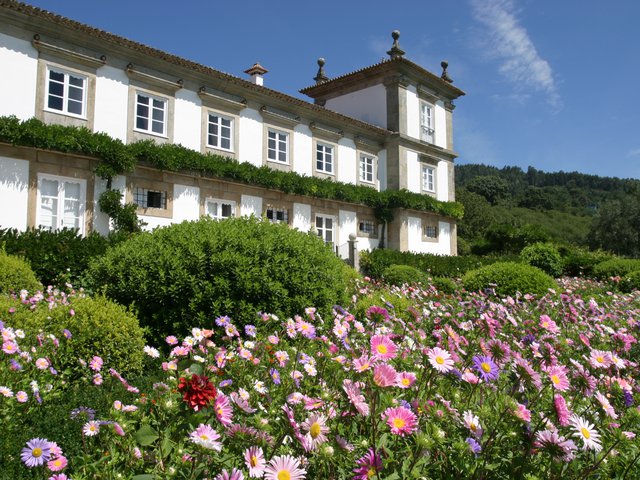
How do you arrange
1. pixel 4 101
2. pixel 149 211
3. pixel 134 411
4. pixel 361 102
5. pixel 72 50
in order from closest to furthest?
pixel 134 411
pixel 4 101
pixel 72 50
pixel 149 211
pixel 361 102

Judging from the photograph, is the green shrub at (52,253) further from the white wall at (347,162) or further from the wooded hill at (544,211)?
the wooded hill at (544,211)

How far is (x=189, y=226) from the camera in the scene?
20.4ft

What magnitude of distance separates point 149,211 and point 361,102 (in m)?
14.4

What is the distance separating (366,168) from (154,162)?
37.4 feet

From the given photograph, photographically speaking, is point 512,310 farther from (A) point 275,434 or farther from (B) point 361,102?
(B) point 361,102

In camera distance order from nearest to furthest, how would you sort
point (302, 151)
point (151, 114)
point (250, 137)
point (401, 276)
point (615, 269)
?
point (401, 276) → point (151, 114) → point (615, 269) → point (250, 137) → point (302, 151)

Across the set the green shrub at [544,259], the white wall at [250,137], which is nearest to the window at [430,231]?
the green shrub at [544,259]

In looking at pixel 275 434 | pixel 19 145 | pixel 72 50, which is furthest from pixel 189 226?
pixel 72 50

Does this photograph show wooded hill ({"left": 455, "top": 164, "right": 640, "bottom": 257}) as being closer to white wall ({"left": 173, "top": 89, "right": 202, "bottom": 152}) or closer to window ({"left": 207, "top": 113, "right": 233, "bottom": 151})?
window ({"left": 207, "top": 113, "right": 233, "bottom": 151})

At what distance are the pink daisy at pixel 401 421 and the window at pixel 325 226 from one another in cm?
1902

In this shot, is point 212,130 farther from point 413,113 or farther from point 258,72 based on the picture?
point 413,113

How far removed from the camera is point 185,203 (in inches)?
631

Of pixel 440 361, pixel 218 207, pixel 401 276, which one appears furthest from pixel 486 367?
pixel 218 207

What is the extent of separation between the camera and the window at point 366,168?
23094 millimetres
